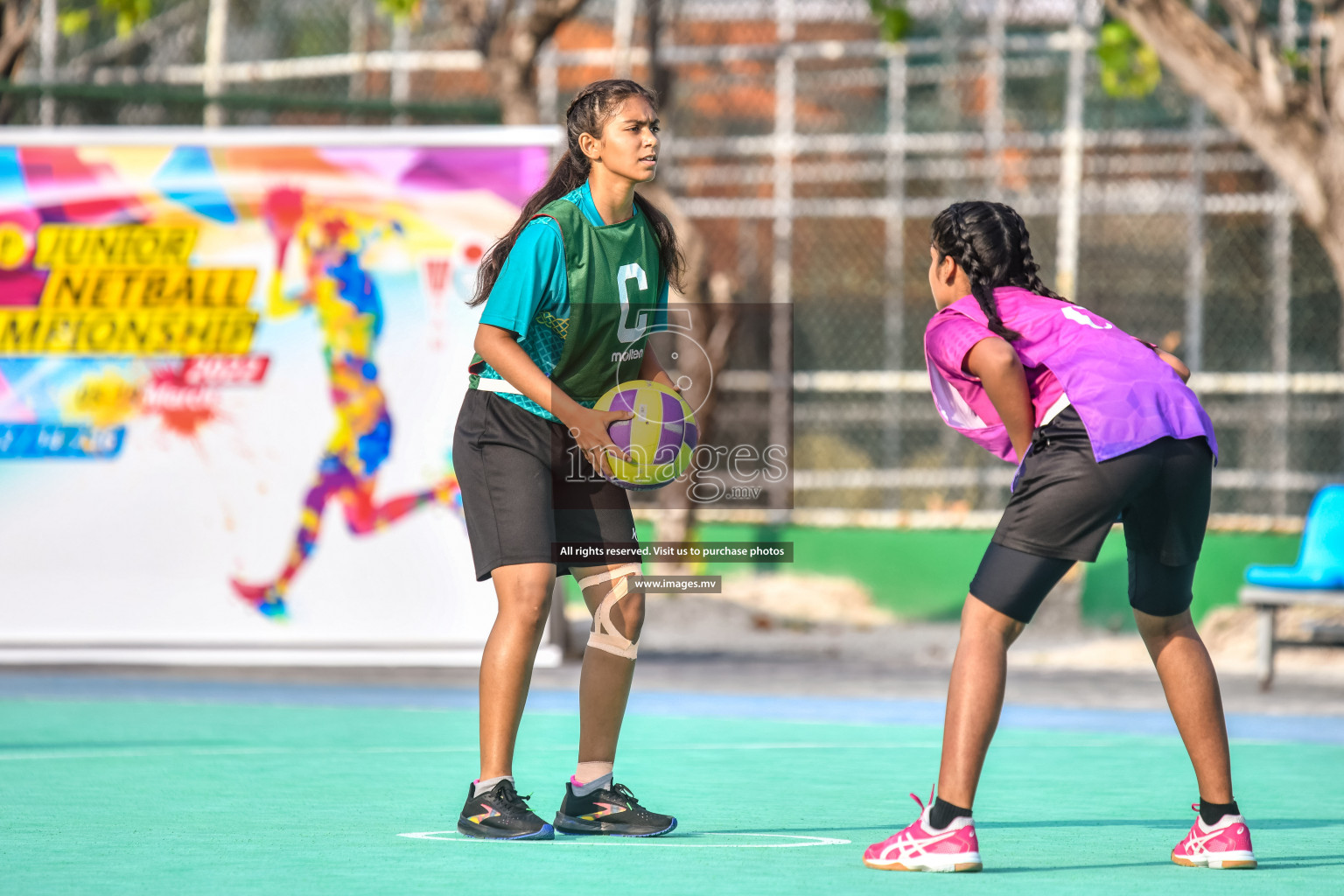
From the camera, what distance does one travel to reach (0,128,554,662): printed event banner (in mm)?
9344

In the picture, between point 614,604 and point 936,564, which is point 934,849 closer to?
point 614,604

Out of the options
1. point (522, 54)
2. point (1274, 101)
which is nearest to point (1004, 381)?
point (1274, 101)

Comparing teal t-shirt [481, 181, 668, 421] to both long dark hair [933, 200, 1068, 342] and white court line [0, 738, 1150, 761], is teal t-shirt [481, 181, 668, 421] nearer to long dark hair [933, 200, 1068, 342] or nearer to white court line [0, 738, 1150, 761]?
long dark hair [933, 200, 1068, 342]

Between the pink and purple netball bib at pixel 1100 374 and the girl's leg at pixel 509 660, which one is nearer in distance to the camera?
the pink and purple netball bib at pixel 1100 374

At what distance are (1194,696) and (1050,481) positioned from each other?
672mm

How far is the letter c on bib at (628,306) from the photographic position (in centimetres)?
492

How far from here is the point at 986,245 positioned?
14.9ft

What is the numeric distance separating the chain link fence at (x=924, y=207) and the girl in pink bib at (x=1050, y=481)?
8697 millimetres

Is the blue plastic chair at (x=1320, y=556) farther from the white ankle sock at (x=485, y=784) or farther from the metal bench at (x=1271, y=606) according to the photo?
the white ankle sock at (x=485, y=784)

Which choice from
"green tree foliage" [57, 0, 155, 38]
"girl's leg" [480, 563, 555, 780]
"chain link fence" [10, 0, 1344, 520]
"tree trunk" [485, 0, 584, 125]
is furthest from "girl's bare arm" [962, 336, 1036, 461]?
"green tree foliage" [57, 0, 155, 38]

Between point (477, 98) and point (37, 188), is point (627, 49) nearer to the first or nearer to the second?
point (477, 98)

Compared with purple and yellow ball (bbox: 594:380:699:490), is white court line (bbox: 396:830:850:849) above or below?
below

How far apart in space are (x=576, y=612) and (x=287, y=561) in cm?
487

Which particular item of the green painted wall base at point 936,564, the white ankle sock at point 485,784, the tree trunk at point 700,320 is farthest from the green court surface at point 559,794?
the tree trunk at point 700,320
